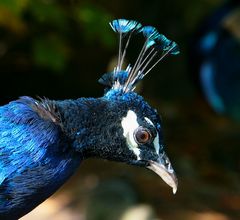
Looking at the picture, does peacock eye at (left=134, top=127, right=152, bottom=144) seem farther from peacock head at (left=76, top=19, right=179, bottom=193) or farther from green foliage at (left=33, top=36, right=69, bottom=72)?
green foliage at (left=33, top=36, right=69, bottom=72)

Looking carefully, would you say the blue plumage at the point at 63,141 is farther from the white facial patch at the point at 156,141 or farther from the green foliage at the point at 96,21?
the green foliage at the point at 96,21

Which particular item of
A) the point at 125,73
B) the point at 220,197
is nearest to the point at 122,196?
the point at 220,197

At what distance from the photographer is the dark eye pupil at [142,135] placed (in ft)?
4.41

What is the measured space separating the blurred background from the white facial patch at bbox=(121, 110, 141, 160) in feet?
4.86

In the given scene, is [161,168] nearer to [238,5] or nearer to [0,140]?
[0,140]

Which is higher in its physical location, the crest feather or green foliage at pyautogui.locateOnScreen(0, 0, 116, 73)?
green foliage at pyautogui.locateOnScreen(0, 0, 116, 73)

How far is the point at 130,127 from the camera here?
134cm

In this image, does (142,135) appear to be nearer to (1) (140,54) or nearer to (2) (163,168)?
(2) (163,168)

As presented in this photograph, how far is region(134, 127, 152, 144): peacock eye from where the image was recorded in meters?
1.34

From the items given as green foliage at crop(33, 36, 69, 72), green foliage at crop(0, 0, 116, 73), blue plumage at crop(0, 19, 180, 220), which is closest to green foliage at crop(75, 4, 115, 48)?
green foliage at crop(0, 0, 116, 73)

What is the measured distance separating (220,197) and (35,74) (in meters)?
1.37

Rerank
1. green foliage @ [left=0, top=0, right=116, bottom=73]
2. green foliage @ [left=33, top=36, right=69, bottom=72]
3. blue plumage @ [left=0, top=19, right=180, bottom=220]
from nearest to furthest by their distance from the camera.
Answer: blue plumage @ [left=0, top=19, right=180, bottom=220] → green foliage @ [left=0, top=0, right=116, bottom=73] → green foliage @ [left=33, top=36, right=69, bottom=72]

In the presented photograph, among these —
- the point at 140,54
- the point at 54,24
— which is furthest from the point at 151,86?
the point at 140,54

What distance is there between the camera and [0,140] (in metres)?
1.33
